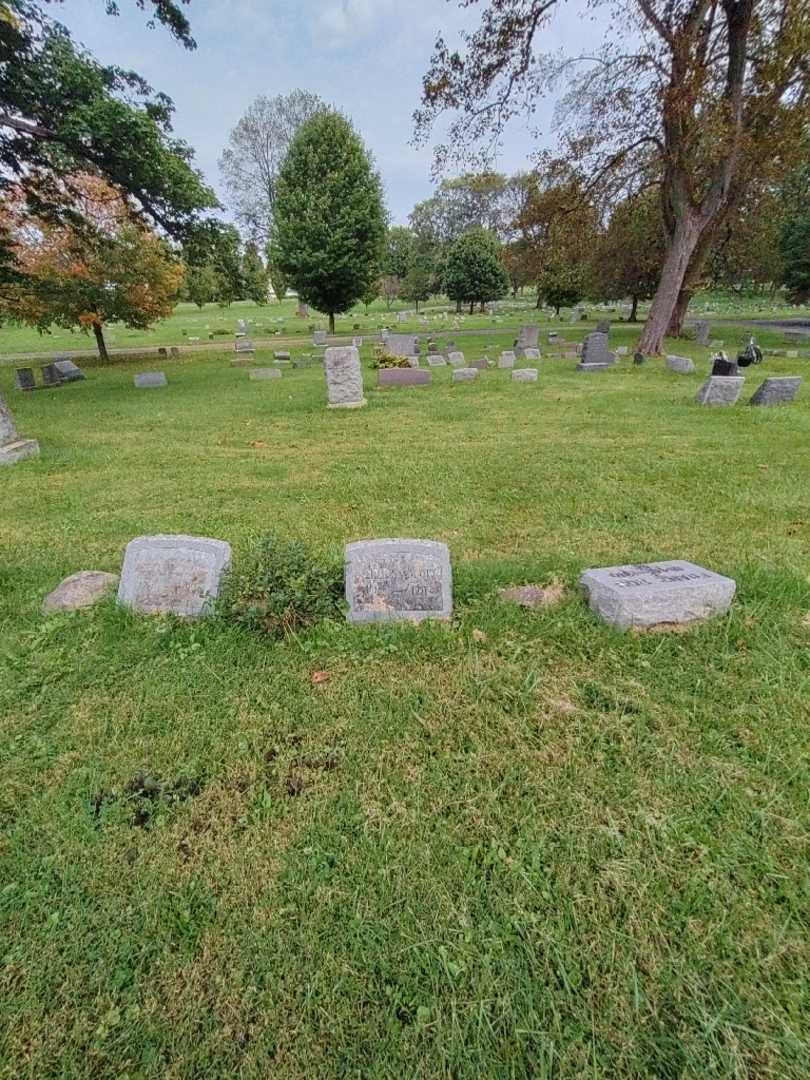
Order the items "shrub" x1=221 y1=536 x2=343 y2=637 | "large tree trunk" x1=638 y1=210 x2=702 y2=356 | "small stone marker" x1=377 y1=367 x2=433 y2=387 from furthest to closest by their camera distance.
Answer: "large tree trunk" x1=638 y1=210 x2=702 y2=356
"small stone marker" x1=377 y1=367 x2=433 y2=387
"shrub" x1=221 y1=536 x2=343 y2=637

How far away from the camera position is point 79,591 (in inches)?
126

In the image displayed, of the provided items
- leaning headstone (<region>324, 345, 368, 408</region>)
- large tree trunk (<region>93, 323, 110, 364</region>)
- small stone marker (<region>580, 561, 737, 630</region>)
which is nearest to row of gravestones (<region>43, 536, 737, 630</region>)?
small stone marker (<region>580, 561, 737, 630</region>)

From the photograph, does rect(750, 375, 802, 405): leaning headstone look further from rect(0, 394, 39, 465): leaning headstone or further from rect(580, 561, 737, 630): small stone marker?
rect(0, 394, 39, 465): leaning headstone

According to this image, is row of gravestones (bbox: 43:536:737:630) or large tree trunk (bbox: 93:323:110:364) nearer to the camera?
row of gravestones (bbox: 43:536:737:630)

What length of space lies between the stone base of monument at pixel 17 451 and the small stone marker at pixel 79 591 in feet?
14.2

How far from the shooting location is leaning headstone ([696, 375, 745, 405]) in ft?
28.1

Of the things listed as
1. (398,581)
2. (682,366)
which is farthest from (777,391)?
(398,581)

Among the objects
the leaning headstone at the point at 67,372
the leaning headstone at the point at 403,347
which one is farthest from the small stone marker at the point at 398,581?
the leaning headstone at the point at 67,372

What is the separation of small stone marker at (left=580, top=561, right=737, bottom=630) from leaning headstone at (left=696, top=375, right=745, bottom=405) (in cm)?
735

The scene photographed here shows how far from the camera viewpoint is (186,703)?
2.40 meters

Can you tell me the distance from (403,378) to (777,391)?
24.4ft

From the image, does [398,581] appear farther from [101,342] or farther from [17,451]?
[101,342]

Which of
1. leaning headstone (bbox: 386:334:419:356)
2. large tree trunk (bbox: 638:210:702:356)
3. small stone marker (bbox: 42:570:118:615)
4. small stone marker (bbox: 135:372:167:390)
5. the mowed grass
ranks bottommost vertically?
the mowed grass

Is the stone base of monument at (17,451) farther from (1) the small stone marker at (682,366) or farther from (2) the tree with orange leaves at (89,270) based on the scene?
(1) the small stone marker at (682,366)
